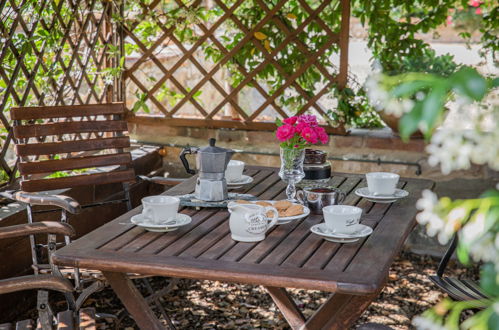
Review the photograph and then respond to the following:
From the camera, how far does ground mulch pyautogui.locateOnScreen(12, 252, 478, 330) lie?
301cm

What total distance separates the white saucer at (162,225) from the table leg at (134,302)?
0.63ft

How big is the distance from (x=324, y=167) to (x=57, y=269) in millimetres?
1045

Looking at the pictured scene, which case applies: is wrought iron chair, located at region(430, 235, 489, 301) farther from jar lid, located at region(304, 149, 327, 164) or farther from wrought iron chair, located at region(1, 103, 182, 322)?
wrought iron chair, located at region(1, 103, 182, 322)

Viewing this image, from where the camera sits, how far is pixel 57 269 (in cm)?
242

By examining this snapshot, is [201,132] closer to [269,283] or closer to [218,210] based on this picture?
[218,210]

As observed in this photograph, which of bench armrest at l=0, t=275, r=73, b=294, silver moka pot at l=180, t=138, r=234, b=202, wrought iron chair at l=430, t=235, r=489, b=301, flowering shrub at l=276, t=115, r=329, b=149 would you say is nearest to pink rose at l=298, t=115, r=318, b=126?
flowering shrub at l=276, t=115, r=329, b=149

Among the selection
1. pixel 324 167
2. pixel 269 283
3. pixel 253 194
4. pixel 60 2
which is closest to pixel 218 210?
pixel 253 194

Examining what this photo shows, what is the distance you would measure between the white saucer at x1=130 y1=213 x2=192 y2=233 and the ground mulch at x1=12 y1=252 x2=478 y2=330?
3.03 ft

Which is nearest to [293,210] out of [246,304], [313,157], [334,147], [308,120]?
[308,120]

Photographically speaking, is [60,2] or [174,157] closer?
[60,2]

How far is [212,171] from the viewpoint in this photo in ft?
7.76

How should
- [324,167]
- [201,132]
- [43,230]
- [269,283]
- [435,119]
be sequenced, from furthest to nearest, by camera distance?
[201,132] → [324,167] → [43,230] → [269,283] → [435,119]

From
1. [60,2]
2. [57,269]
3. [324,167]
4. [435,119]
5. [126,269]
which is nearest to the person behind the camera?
[435,119]

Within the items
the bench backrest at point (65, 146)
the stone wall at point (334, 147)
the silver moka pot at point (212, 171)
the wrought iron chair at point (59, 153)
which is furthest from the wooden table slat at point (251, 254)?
the stone wall at point (334, 147)
